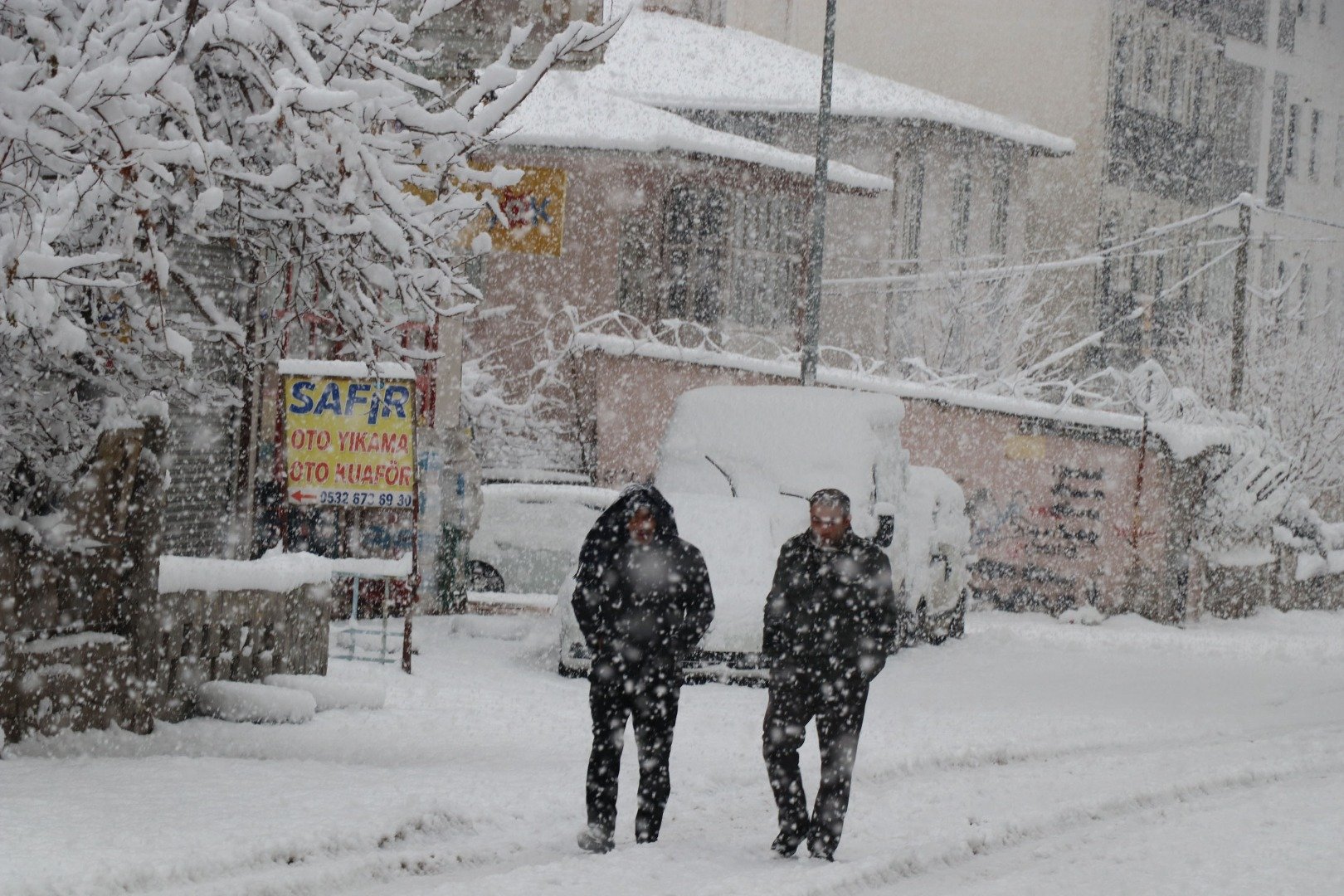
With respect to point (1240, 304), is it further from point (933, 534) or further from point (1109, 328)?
point (933, 534)

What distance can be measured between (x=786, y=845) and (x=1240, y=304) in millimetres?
23013

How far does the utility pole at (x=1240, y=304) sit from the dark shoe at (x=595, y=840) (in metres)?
22.6

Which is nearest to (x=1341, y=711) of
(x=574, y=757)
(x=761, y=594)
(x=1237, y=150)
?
(x=761, y=594)

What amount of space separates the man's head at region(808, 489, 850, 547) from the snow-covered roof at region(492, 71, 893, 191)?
18.9 m

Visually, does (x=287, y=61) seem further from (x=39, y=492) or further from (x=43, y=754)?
(x=43, y=754)

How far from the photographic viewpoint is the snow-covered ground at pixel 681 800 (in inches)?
292

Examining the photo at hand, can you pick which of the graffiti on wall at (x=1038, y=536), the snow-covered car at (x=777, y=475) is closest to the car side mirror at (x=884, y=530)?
the snow-covered car at (x=777, y=475)

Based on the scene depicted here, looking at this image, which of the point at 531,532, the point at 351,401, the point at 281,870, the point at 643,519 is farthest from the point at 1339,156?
the point at 281,870

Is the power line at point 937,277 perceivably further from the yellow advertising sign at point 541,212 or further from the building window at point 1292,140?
the building window at point 1292,140

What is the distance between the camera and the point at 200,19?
28.3 ft

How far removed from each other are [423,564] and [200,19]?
425 inches

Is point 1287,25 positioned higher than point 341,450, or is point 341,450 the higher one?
point 1287,25

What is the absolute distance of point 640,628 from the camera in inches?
321

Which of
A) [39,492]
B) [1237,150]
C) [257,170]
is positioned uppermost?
[1237,150]
